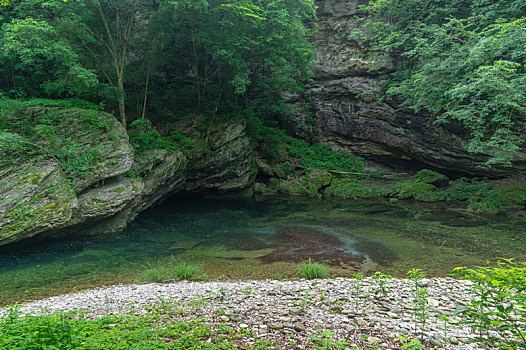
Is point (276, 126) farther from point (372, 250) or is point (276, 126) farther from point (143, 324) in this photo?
point (143, 324)

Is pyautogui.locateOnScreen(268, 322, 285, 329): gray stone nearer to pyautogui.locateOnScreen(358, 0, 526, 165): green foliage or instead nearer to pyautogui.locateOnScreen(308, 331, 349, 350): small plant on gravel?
pyautogui.locateOnScreen(308, 331, 349, 350): small plant on gravel

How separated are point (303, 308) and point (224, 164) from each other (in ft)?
45.9

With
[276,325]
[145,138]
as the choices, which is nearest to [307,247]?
[276,325]

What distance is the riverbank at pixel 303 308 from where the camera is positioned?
3420 mm

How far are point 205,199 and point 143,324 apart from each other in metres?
15.4

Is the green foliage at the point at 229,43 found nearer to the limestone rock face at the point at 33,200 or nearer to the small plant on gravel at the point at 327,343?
the limestone rock face at the point at 33,200

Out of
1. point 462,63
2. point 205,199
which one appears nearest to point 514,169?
point 462,63

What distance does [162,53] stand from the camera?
52.7ft

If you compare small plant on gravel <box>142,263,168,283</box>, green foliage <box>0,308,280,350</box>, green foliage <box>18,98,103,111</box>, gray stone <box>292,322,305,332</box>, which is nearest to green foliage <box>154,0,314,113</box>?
green foliage <box>18,98,103,111</box>

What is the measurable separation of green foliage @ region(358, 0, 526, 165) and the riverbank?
10.3m

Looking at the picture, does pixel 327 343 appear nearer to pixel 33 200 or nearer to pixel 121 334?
pixel 121 334

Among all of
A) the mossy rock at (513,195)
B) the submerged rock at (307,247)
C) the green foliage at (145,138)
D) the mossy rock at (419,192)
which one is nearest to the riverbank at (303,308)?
the submerged rock at (307,247)

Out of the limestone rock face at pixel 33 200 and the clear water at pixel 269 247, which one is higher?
the limestone rock face at pixel 33 200

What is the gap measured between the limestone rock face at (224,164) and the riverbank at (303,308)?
440 inches
